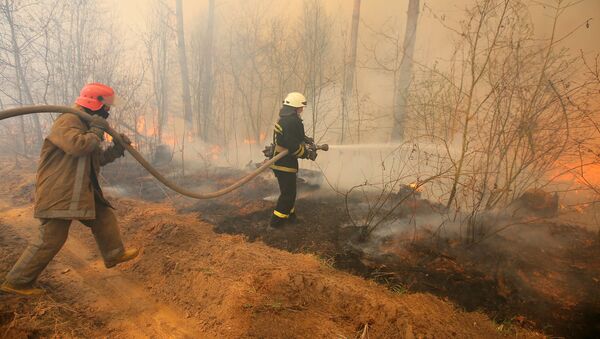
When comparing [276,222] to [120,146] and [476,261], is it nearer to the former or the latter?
[120,146]

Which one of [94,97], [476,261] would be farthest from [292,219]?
[94,97]

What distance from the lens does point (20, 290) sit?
3.26 meters

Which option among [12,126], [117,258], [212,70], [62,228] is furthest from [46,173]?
[12,126]

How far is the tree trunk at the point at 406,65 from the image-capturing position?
28.1ft

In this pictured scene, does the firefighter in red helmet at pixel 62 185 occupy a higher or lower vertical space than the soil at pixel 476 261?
higher

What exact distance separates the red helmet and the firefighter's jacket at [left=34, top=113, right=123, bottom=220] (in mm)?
210

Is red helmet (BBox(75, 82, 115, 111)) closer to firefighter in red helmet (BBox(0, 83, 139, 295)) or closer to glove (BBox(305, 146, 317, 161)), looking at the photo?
firefighter in red helmet (BBox(0, 83, 139, 295))

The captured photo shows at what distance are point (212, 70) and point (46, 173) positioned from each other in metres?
12.2

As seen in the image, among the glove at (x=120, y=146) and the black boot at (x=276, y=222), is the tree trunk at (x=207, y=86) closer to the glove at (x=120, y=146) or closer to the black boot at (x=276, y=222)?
the black boot at (x=276, y=222)

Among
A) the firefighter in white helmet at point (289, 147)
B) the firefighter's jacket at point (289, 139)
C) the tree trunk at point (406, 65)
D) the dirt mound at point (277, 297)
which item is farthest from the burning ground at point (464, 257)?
the tree trunk at point (406, 65)

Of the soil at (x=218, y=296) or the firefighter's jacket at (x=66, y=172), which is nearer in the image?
the soil at (x=218, y=296)

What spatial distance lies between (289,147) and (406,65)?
17.6ft

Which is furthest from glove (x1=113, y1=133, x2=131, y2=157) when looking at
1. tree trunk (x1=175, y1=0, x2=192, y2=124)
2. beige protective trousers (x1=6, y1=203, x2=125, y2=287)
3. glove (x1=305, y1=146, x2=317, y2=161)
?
tree trunk (x1=175, y1=0, x2=192, y2=124)

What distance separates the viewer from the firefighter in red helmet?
10.7 feet
